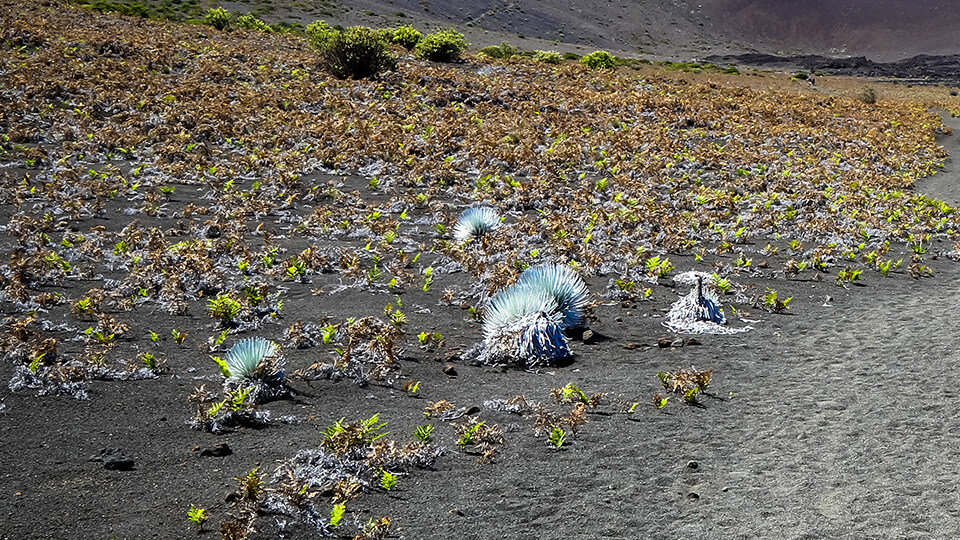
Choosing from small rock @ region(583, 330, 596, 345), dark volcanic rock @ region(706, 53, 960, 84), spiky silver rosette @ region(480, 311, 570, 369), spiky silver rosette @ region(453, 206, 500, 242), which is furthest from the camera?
dark volcanic rock @ region(706, 53, 960, 84)

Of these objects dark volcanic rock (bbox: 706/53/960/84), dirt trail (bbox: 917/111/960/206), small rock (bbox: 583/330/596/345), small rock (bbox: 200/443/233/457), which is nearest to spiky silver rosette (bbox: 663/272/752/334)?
small rock (bbox: 583/330/596/345)

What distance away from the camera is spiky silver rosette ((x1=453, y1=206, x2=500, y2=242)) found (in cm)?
865

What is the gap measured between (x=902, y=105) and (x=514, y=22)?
2165 inches

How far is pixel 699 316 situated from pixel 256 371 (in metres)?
3.81

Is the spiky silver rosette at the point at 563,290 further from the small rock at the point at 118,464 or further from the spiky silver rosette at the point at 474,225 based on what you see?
the small rock at the point at 118,464

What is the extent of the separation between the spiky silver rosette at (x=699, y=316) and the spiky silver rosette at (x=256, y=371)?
135 inches

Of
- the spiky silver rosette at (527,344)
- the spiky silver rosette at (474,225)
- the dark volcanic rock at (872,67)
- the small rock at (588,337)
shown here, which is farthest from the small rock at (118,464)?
the dark volcanic rock at (872,67)

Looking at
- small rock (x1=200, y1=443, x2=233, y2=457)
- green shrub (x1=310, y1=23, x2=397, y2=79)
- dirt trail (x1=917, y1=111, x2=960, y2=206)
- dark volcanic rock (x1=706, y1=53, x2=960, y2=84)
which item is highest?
dark volcanic rock (x1=706, y1=53, x2=960, y2=84)

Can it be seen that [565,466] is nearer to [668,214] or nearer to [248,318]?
[248,318]

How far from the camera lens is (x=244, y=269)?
7.34m

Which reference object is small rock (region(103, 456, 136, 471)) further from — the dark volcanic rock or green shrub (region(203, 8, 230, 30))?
the dark volcanic rock

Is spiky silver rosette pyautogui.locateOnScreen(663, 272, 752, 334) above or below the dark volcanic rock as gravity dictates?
below

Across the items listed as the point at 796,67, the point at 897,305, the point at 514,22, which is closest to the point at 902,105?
the point at 897,305

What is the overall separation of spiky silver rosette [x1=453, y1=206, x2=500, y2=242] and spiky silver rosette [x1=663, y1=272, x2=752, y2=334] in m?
2.75
